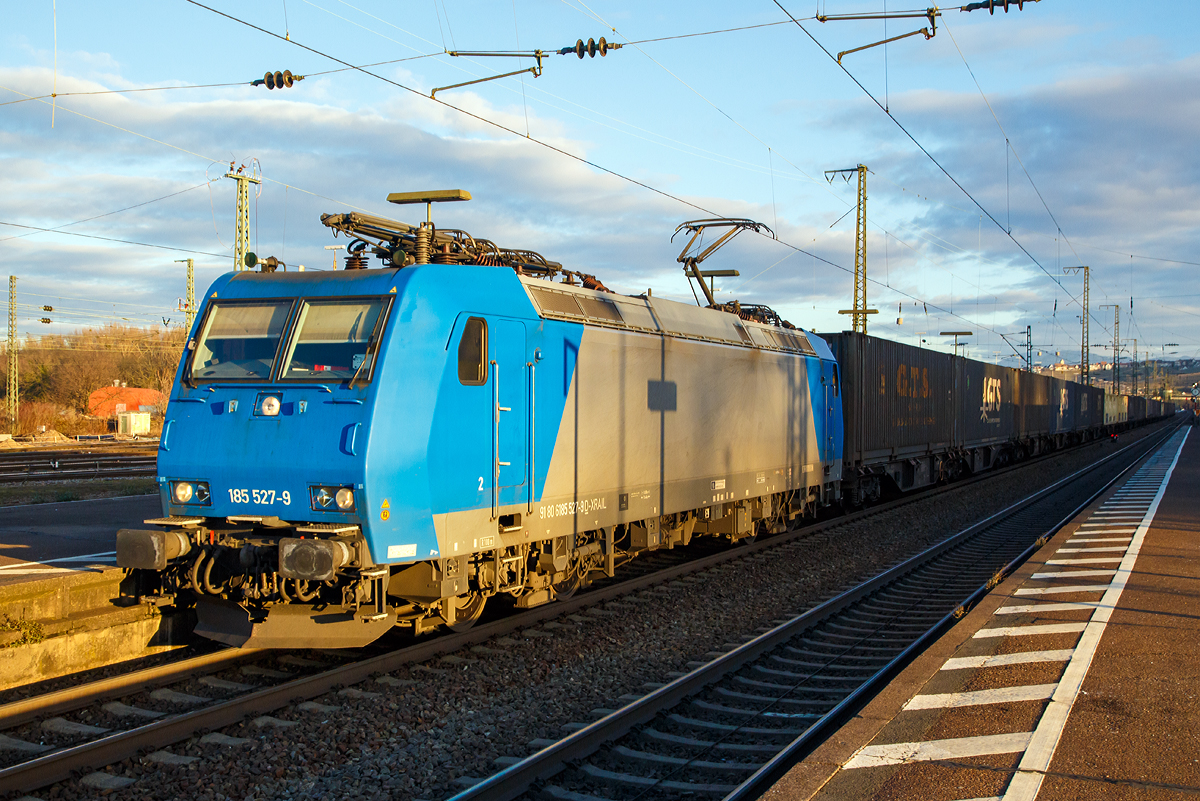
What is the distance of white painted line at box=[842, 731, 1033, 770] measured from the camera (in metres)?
5.27

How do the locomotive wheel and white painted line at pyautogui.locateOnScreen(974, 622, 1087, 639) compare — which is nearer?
white painted line at pyautogui.locateOnScreen(974, 622, 1087, 639)

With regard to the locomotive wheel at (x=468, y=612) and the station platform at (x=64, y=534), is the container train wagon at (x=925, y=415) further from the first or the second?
the station platform at (x=64, y=534)

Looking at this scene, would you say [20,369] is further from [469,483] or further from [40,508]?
[469,483]

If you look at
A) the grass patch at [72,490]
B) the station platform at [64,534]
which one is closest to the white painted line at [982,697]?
the station platform at [64,534]

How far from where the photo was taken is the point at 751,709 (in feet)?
24.0

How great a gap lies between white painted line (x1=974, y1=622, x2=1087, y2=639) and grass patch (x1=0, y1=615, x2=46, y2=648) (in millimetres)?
8331

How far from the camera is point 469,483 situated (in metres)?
7.97

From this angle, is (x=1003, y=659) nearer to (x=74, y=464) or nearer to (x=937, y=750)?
(x=937, y=750)

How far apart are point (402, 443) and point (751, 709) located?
143 inches

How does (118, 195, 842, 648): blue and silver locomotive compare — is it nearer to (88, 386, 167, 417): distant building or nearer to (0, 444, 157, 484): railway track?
(0, 444, 157, 484): railway track

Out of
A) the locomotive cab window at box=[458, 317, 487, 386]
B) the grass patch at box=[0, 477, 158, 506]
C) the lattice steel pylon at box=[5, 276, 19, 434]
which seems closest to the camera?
the locomotive cab window at box=[458, 317, 487, 386]

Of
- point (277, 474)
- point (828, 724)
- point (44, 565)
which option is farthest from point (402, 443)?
point (44, 565)

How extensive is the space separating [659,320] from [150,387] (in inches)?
2496

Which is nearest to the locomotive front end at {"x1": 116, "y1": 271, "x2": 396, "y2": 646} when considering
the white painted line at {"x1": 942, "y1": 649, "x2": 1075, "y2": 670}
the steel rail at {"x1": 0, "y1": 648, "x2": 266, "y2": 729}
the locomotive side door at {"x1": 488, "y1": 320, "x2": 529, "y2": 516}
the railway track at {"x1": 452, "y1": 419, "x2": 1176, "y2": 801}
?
the steel rail at {"x1": 0, "y1": 648, "x2": 266, "y2": 729}
